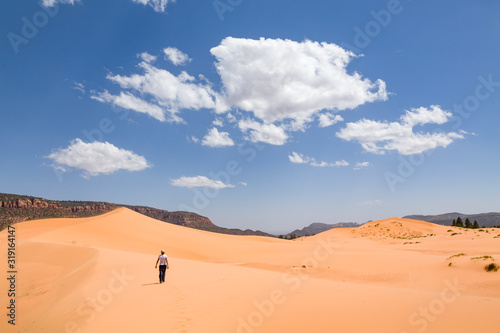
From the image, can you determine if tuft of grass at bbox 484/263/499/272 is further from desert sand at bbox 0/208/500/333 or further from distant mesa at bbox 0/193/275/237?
distant mesa at bbox 0/193/275/237

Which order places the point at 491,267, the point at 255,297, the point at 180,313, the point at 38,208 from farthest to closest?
1. the point at 38,208
2. the point at 491,267
3. the point at 255,297
4. the point at 180,313

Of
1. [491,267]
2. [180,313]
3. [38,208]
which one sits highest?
[38,208]

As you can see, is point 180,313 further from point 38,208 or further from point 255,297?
point 38,208

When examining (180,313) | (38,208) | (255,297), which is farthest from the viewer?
(38,208)

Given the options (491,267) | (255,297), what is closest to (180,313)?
(255,297)

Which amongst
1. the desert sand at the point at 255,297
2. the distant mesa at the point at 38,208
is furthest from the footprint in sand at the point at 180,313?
the distant mesa at the point at 38,208

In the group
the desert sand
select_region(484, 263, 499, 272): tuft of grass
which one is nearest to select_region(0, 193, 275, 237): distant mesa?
the desert sand

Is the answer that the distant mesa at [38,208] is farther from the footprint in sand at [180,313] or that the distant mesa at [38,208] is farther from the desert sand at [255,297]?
the footprint in sand at [180,313]

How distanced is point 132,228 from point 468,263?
38.8m

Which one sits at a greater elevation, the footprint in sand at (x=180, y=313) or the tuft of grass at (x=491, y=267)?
the footprint in sand at (x=180, y=313)

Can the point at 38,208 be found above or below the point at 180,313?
above

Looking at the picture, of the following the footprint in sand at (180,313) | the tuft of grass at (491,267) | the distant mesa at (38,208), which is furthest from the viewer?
the distant mesa at (38,208)

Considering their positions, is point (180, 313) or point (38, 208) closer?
point (180, 313)

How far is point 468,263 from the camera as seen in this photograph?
14.7m
